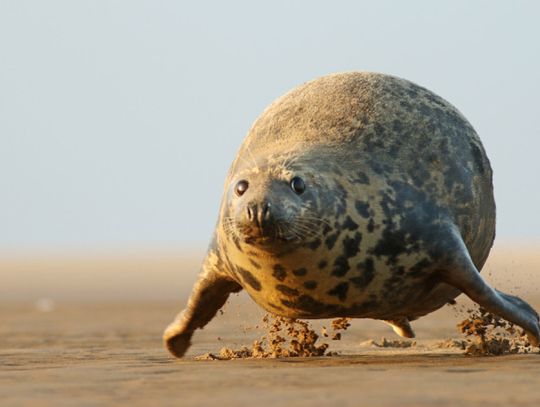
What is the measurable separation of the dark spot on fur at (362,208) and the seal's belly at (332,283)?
0.88 ft

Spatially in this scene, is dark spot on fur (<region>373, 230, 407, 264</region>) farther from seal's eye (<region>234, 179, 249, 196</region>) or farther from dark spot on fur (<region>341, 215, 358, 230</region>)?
seal's eye (<region>234, 179, 249, 196</region>)

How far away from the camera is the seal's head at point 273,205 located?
772 centimetres

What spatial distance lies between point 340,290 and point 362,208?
0.56 metres

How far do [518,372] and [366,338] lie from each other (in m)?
5.98

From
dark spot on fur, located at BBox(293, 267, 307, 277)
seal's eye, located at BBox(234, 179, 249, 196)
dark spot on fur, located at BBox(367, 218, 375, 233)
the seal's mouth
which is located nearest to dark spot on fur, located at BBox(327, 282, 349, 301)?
dark spot on fur, located at BBox(293, 267, 307, 277)

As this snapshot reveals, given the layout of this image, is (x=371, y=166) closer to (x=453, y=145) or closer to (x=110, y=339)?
(x=453, y=145)

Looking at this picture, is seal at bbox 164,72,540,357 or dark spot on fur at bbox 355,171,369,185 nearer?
seal at bbox 164,72,540,357

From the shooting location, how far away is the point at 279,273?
8.36m

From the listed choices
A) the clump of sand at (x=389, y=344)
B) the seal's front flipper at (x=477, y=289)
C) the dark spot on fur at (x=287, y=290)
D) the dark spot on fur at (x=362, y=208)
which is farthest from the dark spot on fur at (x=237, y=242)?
the clump of sand at (x=389, y=344)

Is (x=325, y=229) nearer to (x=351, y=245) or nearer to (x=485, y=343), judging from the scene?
(x=351, y=245)

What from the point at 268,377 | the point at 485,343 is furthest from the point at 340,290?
the point at 485,343

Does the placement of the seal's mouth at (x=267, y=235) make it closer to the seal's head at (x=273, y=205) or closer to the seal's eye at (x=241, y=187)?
the seal's head at (x=273, y=205)

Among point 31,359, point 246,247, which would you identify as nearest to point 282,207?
point 246,247

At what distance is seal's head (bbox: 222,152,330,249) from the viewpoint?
25.3 feet
